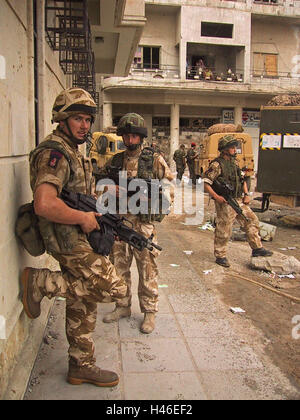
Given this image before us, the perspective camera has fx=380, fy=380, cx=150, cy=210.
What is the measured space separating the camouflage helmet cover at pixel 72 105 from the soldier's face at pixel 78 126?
0.12ft

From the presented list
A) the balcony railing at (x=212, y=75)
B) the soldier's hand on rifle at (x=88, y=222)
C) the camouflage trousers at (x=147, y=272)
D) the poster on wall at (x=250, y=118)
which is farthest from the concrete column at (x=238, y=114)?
the soldier's hand on rifle at (x=88, y=222)

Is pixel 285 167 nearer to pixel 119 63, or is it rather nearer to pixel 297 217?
pixel 297 217

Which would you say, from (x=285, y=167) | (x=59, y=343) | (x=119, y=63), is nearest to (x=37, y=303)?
(x=59, y=343)

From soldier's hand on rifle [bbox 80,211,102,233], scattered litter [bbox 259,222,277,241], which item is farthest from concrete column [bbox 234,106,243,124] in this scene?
soldier's hand on rifle [bbox 80,211,102,233]

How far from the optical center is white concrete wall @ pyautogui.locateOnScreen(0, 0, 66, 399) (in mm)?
2088

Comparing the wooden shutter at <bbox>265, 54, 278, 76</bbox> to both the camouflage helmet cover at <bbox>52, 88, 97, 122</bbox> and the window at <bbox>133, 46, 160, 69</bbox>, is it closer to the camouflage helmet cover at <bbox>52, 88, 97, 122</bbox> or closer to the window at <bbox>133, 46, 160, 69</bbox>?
the window at <bbox>133, 46, 160, 69</bbox>

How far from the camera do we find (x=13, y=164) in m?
2.33

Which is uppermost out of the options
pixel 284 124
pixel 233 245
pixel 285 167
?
pixel 284 124

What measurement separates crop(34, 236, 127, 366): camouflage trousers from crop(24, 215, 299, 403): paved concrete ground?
0.84 ft

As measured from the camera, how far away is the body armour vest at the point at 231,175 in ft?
17.2

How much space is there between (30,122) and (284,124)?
19.5 feet

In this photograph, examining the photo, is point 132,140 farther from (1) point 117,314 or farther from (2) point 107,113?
(2) point 107,113

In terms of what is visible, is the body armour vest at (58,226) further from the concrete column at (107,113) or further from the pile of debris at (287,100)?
the concrete column at (107,113)

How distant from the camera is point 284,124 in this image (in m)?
7.60
